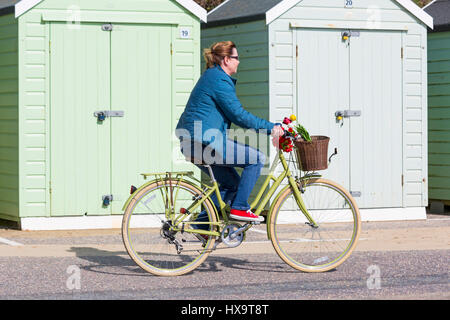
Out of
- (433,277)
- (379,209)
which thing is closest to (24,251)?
(433,277)

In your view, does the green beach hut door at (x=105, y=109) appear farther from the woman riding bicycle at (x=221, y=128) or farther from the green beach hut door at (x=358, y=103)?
the woman riding bicycle at (x=221, y=128)

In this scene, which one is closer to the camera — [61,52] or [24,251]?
[24,251]

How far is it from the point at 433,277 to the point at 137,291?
7.32ft

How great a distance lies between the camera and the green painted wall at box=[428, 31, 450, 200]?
41.3 ft

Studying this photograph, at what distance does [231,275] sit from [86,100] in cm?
412

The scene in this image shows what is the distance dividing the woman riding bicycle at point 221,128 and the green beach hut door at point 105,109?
11.9 ft

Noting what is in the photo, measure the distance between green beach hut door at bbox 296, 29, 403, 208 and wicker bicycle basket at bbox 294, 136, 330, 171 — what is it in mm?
4329

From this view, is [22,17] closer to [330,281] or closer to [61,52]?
[61,52]

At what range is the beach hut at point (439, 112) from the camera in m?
12.6

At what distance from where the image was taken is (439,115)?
12.7m

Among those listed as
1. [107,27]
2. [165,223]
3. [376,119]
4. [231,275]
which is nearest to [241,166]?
[165,223]

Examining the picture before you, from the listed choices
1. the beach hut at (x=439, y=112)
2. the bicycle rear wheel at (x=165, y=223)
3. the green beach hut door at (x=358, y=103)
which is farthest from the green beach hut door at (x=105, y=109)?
the beach hut at (x=439, y=112)

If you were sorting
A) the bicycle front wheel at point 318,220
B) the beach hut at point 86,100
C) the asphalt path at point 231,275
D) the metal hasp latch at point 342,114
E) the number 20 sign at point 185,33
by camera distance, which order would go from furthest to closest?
the metal hasp latch at point 342,114, the number 20 sign at point 185,33, the beach hut at point 86,100, the bicycle front wheel at point 318,220, the asphalt path at point 231,275
